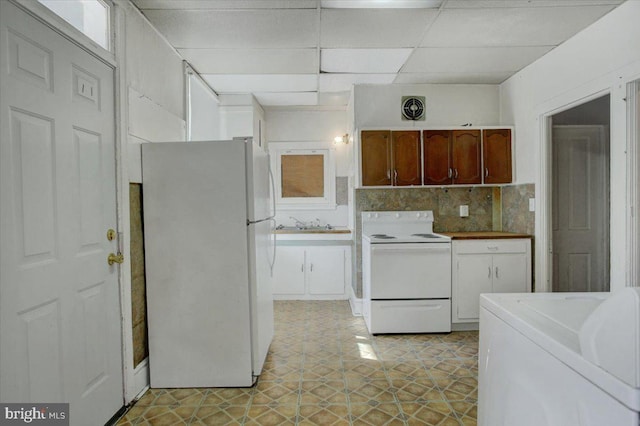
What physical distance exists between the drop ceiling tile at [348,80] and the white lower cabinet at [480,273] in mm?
1769

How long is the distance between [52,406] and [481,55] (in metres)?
3.70

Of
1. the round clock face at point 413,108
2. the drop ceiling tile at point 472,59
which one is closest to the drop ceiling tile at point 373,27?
the drop ceiling tile at point 472,59

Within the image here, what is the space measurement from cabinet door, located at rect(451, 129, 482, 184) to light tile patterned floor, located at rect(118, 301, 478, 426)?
5.21 feet

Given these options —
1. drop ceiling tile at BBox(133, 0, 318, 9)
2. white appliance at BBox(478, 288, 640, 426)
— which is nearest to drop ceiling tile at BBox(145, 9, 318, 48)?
drop ceiling tile at BBox(133, 0, 318, 9)

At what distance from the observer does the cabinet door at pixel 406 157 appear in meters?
3.70

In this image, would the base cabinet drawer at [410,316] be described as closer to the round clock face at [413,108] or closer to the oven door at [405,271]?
the oven door at [405,271]

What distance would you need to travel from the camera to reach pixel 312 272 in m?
4.55

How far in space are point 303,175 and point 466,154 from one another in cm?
219

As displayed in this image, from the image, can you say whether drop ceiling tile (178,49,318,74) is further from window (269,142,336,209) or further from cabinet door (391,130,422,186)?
window (269,142,336,209)

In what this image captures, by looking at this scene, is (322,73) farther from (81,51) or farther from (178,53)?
(81,51)

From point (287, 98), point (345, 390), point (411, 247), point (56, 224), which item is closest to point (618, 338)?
point (345, 390)

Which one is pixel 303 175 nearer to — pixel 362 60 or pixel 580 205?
pixel 362 60

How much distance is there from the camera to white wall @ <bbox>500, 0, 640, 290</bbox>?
232cm

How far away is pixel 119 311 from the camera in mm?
2162
